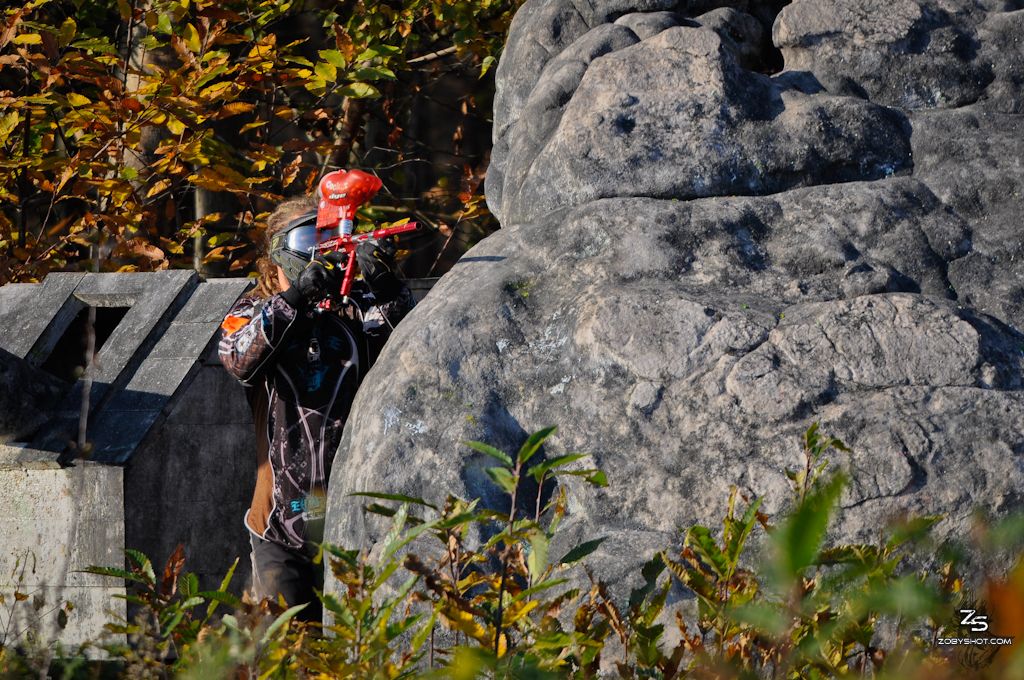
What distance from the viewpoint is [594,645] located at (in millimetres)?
1870

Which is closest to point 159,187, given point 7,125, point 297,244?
point 7,125

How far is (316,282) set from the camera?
3324 millimetres

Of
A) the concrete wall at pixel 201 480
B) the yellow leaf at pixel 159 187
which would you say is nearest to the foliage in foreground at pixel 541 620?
the concrete wall at pixel 201 480

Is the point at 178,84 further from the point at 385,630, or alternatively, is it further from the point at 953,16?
the point at 385,630

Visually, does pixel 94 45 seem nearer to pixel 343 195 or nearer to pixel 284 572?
pixel 343 195

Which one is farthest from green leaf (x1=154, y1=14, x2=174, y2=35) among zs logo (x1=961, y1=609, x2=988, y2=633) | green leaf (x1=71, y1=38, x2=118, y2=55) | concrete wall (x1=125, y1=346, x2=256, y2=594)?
zs logo (x1=961, y1=609, x2=988, y2=633)

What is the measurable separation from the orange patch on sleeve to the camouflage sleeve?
0.11 ft

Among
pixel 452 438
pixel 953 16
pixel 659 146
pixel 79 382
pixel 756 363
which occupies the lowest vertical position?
pixel 79 382

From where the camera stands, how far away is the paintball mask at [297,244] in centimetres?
358

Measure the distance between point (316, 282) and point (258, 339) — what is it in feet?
0.81

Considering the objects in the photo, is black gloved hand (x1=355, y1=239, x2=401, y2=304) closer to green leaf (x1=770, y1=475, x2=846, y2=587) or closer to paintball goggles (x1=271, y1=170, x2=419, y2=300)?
paintball goggles (x1=271, y1=170, x2=419, y2=300)

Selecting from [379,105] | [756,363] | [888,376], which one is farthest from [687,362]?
[379,105]

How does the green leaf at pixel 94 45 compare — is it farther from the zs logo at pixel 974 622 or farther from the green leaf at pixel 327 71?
the zs logo at pixel 974 622

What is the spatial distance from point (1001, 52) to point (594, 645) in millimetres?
2511
